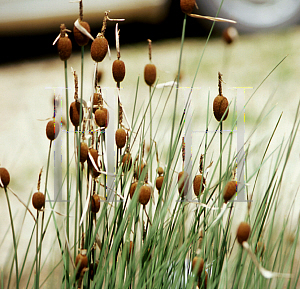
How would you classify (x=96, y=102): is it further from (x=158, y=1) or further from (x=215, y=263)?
(x=158, y=1)

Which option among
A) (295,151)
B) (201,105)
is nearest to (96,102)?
(201,105)

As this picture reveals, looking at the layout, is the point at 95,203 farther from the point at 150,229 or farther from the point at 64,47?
the point at 64,47

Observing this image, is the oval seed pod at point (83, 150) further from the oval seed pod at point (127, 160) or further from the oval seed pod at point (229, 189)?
the oval seed pod at point (229, 189)

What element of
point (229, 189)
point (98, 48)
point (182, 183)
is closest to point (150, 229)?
point (182, 183)

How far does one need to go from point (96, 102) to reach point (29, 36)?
128cm

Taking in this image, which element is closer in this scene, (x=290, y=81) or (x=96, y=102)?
(x=96, y=102)

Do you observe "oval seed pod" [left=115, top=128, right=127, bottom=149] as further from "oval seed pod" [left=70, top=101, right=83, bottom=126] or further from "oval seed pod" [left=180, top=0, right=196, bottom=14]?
"oval seed pod" [left=180, top=0, right=196, bottom=14]

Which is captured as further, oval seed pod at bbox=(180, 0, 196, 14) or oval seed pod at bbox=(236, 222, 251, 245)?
oval seed pod at bbox=(180, 0, 196, 14)

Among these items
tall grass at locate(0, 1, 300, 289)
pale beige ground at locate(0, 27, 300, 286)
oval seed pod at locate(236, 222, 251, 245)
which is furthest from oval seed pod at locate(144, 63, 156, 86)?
pale beige ground at locate(0, 27, 300, 286)

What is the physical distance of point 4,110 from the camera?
5.27ft

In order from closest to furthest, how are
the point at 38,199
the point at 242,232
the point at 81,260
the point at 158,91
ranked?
the point at 242,232 < the point at 81,260 < the point at 38,199 < the point at 158,91

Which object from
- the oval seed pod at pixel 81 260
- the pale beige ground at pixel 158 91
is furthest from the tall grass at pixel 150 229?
the pale beige ground at pixel 158 91

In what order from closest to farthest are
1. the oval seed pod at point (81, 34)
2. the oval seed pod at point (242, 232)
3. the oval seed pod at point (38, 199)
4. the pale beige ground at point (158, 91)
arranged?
the oval seed pod at point (242, 232) < the oval seed pod at point (81, 34) < the oval seed pod at point (38, 199) < the pale beige ground at point (158, 91)

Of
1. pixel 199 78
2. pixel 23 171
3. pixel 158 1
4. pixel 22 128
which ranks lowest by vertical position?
pixel 23 171
